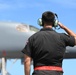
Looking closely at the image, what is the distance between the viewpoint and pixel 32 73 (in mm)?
5879

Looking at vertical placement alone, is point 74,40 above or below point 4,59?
above

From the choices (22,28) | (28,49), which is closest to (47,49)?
(28,49)

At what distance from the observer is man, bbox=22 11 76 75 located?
584 centimetres

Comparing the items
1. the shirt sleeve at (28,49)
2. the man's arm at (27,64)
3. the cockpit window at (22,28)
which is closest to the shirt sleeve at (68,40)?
the shirt sleeve at (28,49)

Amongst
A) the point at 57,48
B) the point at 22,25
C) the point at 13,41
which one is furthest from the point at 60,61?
the point at 22,25

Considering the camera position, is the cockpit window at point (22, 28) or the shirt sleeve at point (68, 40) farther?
the cockpit window at point (22, 28)

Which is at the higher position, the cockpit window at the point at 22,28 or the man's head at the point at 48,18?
the man's head at the point at 48,18

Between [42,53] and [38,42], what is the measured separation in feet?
0.64

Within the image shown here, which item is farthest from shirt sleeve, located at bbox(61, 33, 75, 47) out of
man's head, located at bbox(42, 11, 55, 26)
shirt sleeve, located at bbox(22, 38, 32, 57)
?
shirt sleeve, located at bbox(22, 38, 32, 57)

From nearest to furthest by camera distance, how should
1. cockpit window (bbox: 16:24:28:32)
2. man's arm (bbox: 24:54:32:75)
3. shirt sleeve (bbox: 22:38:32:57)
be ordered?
man's arm (bbox: 24:54:32:75) → shirt sleeve (bbox: 22:38:32:57) → cockpit window (bbox: 16:24:28:32)

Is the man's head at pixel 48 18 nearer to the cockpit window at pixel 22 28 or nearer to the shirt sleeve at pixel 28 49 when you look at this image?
the shirt sleeve at pixel 28 49

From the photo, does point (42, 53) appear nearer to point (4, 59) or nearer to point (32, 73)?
point (32, 73)

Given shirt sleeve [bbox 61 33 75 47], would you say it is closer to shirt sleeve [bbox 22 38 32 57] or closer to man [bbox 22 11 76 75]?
man [bbox 22 11 76 75]

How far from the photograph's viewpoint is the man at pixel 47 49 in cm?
584
